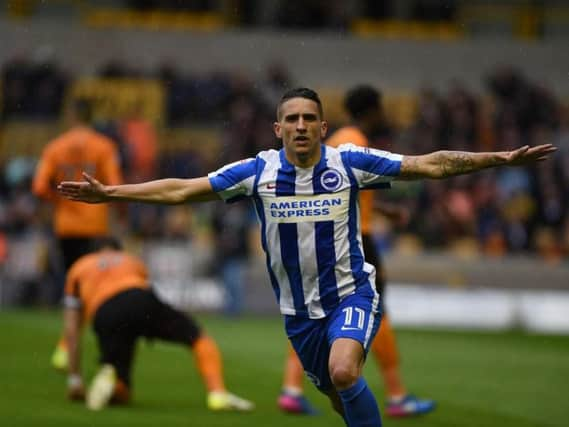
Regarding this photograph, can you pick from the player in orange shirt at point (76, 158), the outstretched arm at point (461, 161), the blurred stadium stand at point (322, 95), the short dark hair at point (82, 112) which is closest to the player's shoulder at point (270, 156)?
the outstretched arm at point (461, 161)

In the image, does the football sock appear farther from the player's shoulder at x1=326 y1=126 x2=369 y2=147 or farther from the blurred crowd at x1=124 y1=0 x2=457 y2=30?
the blurred crowd at x1=124 y1=0 x2=457 y2=30

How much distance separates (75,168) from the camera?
11.9 m

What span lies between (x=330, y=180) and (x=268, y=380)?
5.58 metres

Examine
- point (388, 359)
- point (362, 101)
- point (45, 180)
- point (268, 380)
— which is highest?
point (362, 101)

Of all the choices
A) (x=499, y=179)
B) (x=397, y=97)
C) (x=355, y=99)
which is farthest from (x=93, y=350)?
(x=397, y=97)

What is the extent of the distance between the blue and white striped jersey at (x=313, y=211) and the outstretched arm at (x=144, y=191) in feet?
0.32

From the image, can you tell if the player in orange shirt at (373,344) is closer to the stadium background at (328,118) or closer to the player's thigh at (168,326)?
the player's thigh at (168,326)

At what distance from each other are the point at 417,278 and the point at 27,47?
1006cm

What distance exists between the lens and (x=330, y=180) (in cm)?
668

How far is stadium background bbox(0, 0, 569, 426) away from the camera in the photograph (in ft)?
65.8

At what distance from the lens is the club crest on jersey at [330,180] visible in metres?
6.67

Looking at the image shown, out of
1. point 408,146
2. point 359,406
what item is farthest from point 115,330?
point 408,146

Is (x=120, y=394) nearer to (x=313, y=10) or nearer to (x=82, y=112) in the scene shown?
(x=82, y=112)

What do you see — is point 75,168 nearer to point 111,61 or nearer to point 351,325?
point 351,325
